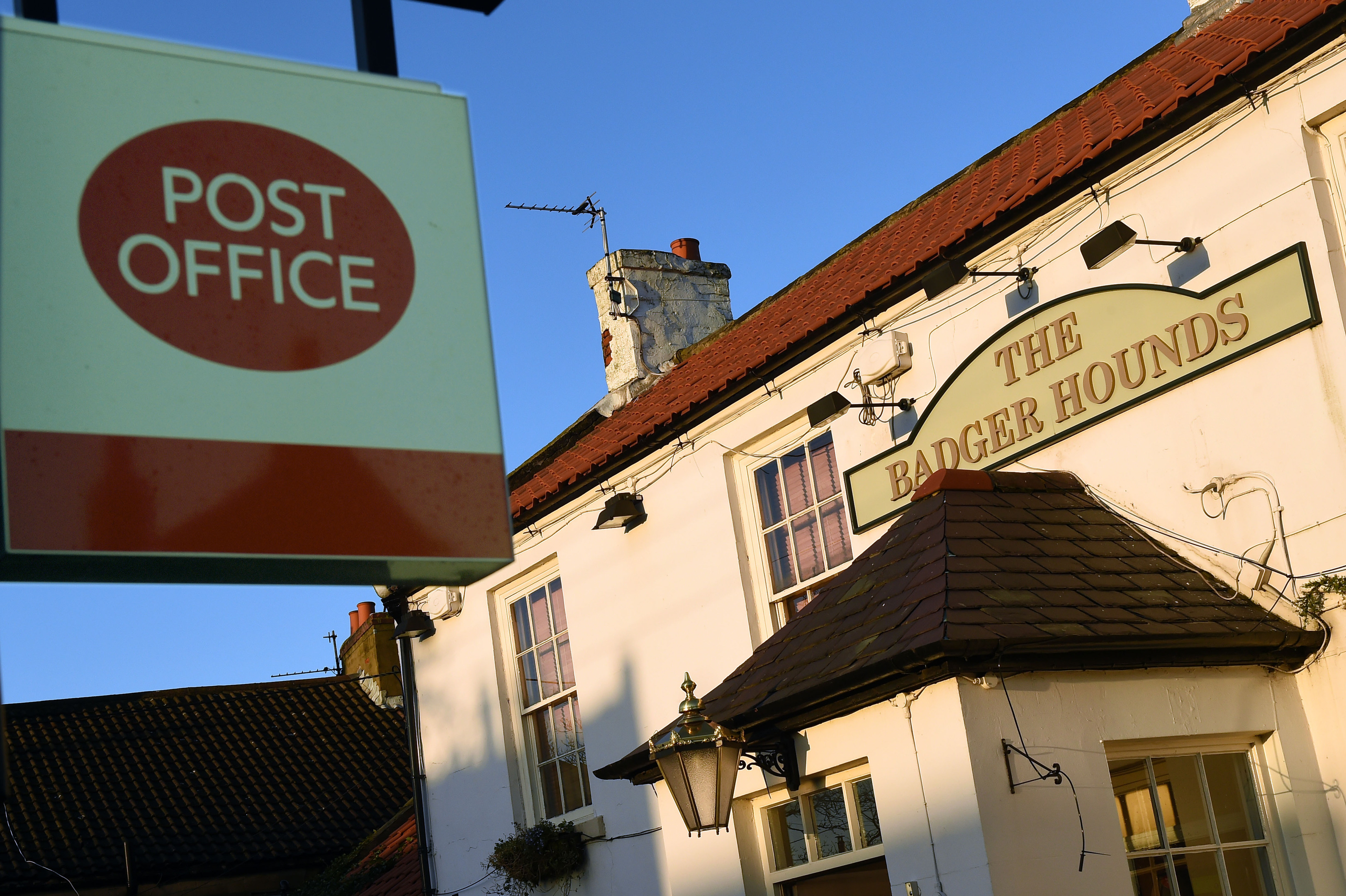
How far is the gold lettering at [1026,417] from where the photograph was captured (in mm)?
8203

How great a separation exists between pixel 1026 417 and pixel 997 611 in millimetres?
2042

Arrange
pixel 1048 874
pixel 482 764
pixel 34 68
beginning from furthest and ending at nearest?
pixel 482 764 < pixel 1048 874 < pixel 34 68

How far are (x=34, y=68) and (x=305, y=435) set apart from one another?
0.95m

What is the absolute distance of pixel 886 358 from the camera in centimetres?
901

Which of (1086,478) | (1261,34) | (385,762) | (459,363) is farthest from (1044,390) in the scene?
(385,762)

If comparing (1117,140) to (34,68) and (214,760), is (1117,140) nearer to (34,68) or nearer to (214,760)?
(34,68)

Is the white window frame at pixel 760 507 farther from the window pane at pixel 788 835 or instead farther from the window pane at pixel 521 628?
the window pane at pixel 521 628

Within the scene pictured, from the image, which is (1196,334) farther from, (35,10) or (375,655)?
(375,655)

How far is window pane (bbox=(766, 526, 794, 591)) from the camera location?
32.9ft

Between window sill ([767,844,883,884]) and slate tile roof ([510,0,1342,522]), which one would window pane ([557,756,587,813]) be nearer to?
slate tile roof ([510,0,1342,522])

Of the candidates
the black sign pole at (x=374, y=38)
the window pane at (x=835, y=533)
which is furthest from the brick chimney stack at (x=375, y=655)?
the black sign pole at (x=374, y=38)

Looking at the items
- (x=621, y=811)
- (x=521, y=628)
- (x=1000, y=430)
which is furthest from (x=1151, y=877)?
(x=521, y=628)

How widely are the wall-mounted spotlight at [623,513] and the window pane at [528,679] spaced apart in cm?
187

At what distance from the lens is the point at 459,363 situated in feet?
10.8
